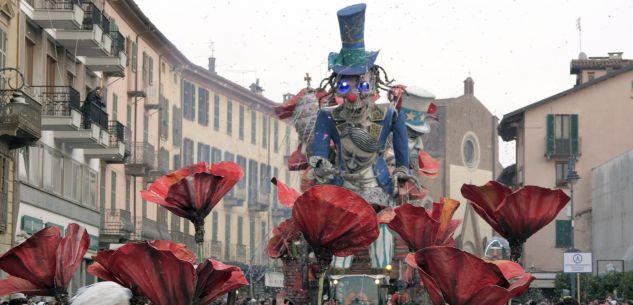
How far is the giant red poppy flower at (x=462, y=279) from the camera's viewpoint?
8477 millimetres

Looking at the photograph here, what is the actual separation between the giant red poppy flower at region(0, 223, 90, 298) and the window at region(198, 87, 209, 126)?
57071 mm

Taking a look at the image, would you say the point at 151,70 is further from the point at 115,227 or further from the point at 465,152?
the point at 465,152

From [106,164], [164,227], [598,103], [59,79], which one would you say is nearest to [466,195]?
[59,79]

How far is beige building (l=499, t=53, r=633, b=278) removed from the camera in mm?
62688

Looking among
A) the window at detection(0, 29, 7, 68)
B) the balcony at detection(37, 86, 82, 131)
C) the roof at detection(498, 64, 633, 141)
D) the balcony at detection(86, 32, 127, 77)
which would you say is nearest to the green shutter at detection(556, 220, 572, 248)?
the roof at detection(498, 64, 633, 141)

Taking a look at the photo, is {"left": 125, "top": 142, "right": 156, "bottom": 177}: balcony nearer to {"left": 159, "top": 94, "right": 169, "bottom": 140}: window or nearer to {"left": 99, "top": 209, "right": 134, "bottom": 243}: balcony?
{"left": 99, "top": 209, "right": 134, "bottom": 243}: balcony

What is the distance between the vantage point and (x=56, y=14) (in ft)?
109

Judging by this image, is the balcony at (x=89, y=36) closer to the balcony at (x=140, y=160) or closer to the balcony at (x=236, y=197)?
the balcony at (x=140, y=160)

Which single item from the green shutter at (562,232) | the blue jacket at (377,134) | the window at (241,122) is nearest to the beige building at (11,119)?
the blue jacket at (377,134)

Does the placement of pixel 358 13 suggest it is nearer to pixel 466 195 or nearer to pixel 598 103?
pixel 466 195

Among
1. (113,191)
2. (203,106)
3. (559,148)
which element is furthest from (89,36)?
(559,148)

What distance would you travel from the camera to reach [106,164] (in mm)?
44062

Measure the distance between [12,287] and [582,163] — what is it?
5704cm

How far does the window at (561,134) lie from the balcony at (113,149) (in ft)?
89.5
